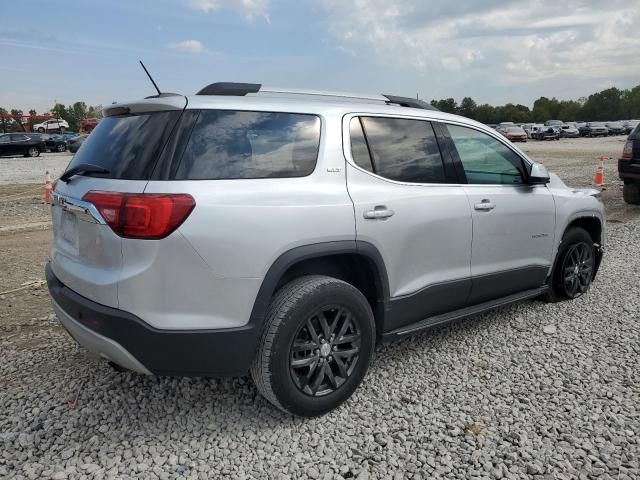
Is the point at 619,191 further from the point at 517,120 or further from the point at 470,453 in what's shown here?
the point at 517,120

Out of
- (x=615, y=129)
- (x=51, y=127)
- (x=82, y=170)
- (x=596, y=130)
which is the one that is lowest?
(x=82, y=170)

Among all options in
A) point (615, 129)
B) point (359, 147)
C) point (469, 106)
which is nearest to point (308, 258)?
point (359, 147)

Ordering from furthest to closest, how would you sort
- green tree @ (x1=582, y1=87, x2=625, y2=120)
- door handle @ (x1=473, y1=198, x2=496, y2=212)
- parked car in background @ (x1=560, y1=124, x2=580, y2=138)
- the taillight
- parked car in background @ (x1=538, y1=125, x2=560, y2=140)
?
green tree @ (x1=582, y1=87, x2=625, y2=120) < parked car in background @ (x1=560, y1=124, x2=580, y2=138) < parked car in background @ (x1=538, y1=125, x2=560, y2=140) < door handle @ (x1=473, y1=198, x2=496, y2=212) < the taillight

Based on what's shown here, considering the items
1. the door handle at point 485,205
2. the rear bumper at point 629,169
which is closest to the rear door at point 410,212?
the door handle at point 485,205

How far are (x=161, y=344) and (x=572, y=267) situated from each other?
3813 millimetres

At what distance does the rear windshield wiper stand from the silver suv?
0.01m

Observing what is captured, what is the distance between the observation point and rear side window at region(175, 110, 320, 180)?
2662 mm

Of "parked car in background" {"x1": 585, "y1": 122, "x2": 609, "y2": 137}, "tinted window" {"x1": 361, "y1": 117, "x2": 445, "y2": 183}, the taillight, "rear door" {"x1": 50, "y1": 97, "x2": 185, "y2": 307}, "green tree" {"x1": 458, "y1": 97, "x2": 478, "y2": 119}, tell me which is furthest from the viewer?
"green tree" {"x1": 458, "y1": 97, "x2": 478, "y2": 119}

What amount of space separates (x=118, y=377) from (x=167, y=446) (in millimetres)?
889

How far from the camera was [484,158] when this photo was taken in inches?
161

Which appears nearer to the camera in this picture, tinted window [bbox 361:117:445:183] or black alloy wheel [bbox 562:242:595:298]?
tinted window [bbox 361:117:445:183]

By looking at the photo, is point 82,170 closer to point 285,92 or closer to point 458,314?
point 285,92

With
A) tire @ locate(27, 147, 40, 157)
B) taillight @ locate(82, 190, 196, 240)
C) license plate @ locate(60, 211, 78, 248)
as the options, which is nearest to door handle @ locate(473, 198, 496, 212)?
taillight @ locate(82, 190, 196, 240)

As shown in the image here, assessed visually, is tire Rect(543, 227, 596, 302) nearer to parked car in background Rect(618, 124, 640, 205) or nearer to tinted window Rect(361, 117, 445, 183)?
tinted window Rect(361, 117, 445, 183)
